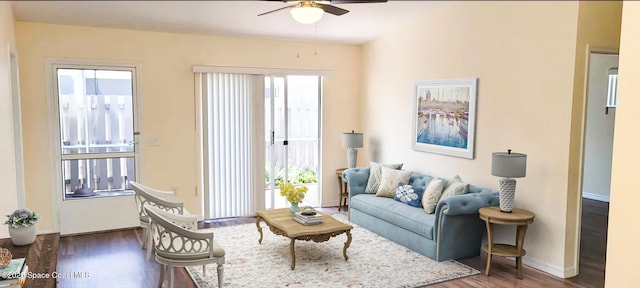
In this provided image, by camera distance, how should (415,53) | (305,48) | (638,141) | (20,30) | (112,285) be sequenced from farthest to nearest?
(305,48), (415,53), (20,30), (112,285), (638,141)

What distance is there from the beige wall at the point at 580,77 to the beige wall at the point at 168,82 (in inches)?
133

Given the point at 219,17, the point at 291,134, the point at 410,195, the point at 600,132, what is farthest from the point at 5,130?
the point at 600,132

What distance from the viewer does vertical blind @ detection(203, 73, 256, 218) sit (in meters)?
5.89

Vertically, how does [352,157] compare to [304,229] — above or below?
above

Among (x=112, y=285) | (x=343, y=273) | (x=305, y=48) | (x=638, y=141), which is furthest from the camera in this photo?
(x=305, y=48)

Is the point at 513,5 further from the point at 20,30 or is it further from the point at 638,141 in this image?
the point at 20,30

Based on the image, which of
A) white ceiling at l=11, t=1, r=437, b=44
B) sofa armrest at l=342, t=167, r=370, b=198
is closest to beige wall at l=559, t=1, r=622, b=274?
white ceiling at l=11, t=1, r=437, b=44

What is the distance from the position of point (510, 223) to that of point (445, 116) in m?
1.66

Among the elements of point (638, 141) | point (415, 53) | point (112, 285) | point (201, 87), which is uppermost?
point (415, 53)

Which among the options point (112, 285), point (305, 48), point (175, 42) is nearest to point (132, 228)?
point (112, 285)

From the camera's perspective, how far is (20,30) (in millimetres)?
4840

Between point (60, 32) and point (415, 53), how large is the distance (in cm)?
409

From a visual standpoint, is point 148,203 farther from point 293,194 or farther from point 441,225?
point 441,225

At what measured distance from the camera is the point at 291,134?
653 centimetres
